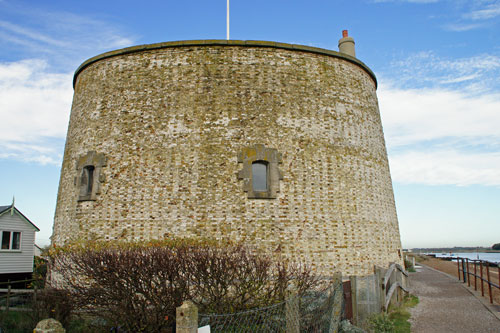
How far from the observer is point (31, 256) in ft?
69.4

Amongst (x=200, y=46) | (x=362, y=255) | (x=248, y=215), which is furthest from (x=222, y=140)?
(x=362, y=255)

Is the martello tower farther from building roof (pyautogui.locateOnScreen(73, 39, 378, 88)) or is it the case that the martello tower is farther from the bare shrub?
the bare shrub

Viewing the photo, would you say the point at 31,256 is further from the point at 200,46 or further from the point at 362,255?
the point at 362,255

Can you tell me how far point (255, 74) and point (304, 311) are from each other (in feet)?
26.9

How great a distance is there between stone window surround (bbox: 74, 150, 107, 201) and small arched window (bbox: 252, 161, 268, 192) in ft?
16.4

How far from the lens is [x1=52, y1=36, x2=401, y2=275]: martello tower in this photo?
1203cm

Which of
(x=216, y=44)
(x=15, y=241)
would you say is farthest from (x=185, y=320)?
(x=15, y=241)

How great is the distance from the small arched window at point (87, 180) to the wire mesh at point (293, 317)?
7.89 metres

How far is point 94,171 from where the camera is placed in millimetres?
12984

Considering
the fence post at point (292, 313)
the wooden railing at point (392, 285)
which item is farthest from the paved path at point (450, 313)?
the fence post at point (292, 313)

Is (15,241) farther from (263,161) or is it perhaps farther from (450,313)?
(450,313)

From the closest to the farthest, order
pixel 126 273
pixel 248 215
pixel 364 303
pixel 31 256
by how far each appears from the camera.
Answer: pixel 126 273 → pixel 364 303 → pixel 248 215 → pixel 31 256

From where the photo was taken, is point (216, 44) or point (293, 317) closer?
point (293, 317)

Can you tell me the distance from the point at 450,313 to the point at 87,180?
40.7 feet
